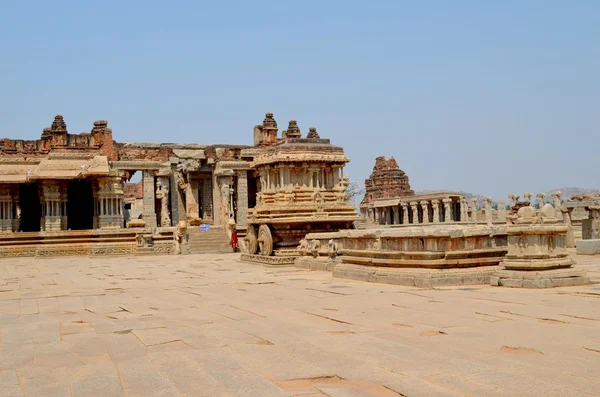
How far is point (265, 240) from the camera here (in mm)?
18281

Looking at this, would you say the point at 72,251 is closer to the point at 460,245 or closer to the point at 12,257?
the point at 12,257

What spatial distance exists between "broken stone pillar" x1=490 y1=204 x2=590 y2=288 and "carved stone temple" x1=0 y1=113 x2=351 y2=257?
8.85m

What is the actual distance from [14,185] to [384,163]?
1098 inches

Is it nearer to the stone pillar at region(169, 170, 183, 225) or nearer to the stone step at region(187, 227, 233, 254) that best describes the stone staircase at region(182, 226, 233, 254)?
the stone step at region(187, 227, 233, 254)

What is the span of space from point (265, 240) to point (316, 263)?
10.1 ft

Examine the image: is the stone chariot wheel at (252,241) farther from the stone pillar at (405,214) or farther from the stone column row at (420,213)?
the stone pillar at (405,214)

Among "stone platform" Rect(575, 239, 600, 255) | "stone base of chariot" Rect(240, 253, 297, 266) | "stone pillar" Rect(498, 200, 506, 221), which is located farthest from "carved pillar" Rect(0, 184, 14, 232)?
"stone pillar" Rect(498, 200, 506, 221)

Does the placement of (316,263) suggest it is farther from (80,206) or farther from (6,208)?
(80,206)

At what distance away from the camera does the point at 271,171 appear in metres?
19.2

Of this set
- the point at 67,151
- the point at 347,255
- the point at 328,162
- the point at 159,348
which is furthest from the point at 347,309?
the point at 67,151

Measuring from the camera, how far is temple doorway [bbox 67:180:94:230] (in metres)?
32.8

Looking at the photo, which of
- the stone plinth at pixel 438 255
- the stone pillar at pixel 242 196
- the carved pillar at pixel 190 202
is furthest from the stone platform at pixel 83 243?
the stone plinth at pixel 438 255

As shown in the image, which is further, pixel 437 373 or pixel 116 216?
pixel 116 216

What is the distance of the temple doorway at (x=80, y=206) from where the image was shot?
32.8 m
